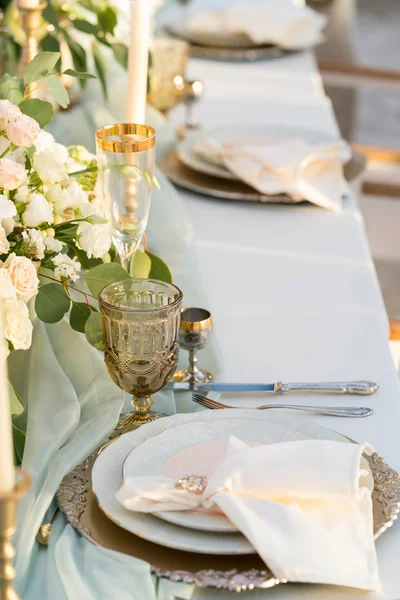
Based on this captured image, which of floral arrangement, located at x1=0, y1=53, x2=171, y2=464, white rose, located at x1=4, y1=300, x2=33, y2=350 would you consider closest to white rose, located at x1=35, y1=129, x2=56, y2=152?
floral arrangement, located at x1=0, y1=53, x2=171, y2=464

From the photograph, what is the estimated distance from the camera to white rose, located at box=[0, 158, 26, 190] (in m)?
0.84

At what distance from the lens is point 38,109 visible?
93 cm

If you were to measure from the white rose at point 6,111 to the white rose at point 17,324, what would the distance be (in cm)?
18

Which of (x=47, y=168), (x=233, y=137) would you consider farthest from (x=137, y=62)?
(x=233, y=137)

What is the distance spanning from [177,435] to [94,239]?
0.71ft

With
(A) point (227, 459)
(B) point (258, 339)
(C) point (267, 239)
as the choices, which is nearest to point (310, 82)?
(C) point (267, 239)

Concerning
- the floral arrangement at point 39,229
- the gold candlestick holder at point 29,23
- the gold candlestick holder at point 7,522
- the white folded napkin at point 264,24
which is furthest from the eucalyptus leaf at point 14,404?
the white folded napkin at point 264,24

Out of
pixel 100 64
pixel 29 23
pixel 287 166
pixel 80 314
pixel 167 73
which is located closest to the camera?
pixel 80 314

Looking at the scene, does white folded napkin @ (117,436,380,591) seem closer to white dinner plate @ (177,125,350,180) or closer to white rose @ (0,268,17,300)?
white rose @ (0,268,17,300)

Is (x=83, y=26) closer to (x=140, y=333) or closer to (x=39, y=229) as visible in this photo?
(x=39, y=229)

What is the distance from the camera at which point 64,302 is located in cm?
89

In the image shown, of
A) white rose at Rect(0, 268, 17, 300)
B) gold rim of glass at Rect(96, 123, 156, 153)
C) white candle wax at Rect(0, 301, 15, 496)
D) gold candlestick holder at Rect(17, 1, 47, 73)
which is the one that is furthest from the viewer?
gold candlestick holder at Rect(17, 1, 47, 73)

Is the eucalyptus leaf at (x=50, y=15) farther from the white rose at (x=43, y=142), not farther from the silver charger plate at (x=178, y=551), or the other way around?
the silver charger plate at (x=178, y=551)

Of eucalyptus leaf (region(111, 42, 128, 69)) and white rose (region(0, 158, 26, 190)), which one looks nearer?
white rose (region(0, 158, 26, 190))
